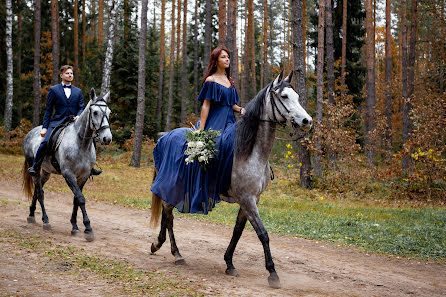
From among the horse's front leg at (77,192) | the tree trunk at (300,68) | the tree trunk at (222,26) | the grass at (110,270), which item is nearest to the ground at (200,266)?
the grass at (110,270)

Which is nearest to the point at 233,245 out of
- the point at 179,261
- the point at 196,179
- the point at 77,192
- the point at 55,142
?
the point at 179,261

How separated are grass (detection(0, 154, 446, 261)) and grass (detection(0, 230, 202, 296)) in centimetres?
422

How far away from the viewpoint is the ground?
4.65m

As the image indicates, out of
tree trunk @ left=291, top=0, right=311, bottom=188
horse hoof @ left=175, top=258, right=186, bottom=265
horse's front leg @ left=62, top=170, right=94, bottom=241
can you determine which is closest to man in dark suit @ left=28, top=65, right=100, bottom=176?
horse's front leg @ left=62, top=170, right=94, bottom=241

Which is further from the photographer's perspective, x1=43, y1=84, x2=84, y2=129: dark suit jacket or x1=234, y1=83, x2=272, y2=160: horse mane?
x1=43, y1=84, x2=84, y2=129: dark suit jacket

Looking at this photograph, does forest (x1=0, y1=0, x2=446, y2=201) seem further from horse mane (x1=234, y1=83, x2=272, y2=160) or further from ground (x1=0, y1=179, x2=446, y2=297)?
horse mane (x1=234, y1=83, x2=272, y2=160)

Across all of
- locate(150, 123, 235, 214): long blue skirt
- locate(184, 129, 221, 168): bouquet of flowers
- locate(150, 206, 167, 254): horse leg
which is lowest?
locate(150, 206, 167, 254): horse leg

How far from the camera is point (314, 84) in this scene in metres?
27.6

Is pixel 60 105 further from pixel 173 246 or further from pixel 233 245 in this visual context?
pixel 233 245

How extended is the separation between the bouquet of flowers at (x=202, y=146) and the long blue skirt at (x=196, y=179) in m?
0.10

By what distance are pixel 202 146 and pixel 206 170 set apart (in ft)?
1.17

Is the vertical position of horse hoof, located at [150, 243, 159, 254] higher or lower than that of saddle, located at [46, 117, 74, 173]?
lower

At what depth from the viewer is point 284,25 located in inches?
1754

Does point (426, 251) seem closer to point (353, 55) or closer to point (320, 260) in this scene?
point (320, 260)
